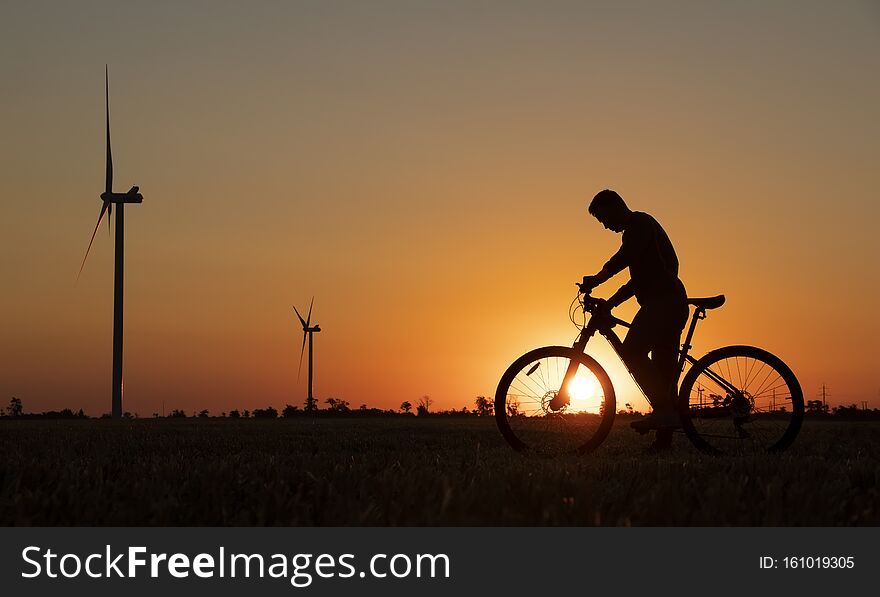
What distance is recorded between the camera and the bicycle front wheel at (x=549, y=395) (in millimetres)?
10008

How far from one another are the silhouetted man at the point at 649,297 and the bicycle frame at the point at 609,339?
84 mm

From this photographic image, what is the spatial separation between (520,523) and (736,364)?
6.05m

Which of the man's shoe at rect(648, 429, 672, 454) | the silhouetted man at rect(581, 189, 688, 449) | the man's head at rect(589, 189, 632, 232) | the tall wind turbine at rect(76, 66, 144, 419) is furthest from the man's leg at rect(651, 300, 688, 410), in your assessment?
the tall wind turbine at rect(76, 66, 144, 419)

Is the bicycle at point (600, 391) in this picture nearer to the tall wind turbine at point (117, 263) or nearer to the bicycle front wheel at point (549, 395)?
the bicycle front wheel at point (549, 395)

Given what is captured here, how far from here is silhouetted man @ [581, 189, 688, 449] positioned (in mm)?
9836

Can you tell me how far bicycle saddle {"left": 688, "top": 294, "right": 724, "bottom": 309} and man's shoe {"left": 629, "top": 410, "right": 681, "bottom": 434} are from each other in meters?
1.20

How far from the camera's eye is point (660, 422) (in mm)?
9953

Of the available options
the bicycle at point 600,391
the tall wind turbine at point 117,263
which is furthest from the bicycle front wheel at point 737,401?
the tall wind turbine at point 117,263

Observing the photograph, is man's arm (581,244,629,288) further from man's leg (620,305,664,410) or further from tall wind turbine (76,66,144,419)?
tall wind turbine (76,66,144,419)

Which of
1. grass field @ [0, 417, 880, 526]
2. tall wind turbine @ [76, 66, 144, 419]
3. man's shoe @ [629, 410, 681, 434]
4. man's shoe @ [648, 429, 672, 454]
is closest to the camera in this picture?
grass field @ [0, 417, 880, 526]

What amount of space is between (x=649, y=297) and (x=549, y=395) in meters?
1.53

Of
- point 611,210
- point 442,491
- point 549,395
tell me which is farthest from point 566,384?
point 442,491
